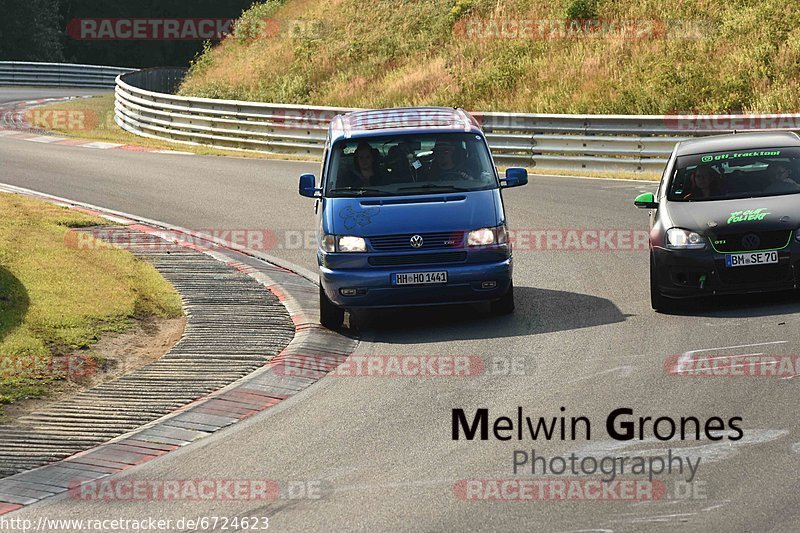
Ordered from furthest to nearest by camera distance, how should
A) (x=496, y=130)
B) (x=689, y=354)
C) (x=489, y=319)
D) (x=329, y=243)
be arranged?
(x=496, y=130)
(x=489, y=319)
(x=329, y=243)
(x=689, y=354)

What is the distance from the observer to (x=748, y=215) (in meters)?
12.5

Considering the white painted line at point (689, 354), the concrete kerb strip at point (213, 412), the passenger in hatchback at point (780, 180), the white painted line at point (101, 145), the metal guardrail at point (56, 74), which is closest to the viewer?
the concrete kerb strip at point (213, 412)

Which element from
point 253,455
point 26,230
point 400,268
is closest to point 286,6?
point 26,230

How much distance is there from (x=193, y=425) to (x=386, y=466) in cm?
191

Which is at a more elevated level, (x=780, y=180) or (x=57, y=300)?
(x=780, y=180)

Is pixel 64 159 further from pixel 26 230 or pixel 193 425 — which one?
pixel 193 425

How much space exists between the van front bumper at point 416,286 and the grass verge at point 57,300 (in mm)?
1970

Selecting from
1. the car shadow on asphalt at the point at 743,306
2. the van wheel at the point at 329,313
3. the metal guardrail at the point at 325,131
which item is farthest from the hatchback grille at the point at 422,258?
the metal guardrail at the point at 325,131

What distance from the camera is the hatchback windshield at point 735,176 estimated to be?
13219mm

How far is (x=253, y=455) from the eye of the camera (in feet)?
28.5

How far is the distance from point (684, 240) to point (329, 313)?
3542 mm

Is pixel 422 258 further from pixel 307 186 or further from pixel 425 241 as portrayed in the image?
pixel 307 186

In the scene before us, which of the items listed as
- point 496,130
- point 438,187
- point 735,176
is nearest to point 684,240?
point 735,176

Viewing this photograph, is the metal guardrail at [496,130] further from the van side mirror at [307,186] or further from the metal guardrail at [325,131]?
the van side mirror at [307,186]
